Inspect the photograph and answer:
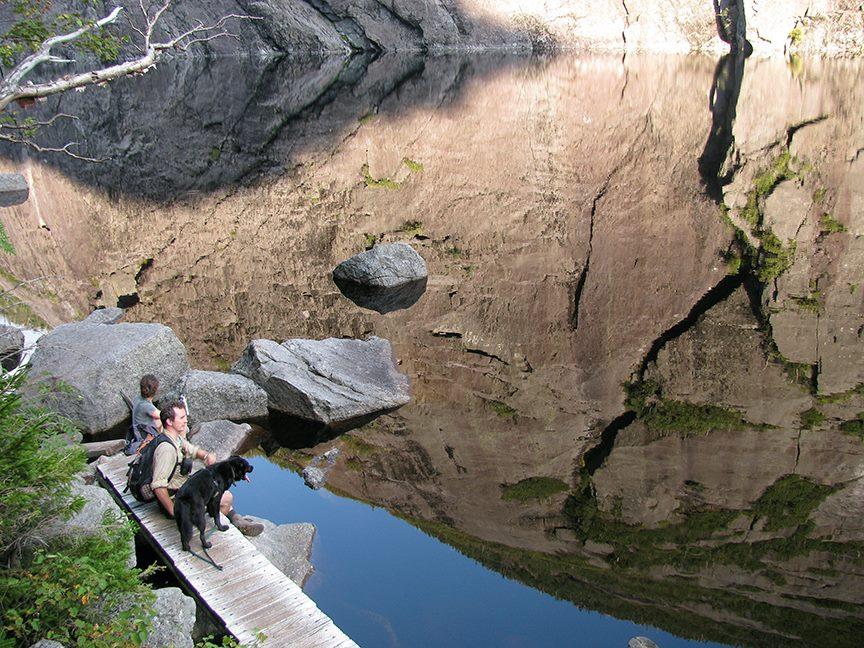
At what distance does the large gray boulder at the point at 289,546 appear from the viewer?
6.95 m

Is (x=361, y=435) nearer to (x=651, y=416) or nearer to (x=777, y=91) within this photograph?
(x=651, y=416)

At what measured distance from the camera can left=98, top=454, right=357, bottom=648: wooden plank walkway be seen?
5.33 m

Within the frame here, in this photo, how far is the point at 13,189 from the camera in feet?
68.0

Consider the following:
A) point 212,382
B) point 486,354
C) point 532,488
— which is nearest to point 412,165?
point 486,354

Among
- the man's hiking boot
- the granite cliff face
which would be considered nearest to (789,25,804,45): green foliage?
the granite cliff face

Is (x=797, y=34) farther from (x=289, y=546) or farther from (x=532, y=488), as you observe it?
(x=289, y=546)

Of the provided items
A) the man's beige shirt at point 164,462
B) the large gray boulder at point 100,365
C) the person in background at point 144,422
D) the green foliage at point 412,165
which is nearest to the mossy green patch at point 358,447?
the person in background at point 144,422

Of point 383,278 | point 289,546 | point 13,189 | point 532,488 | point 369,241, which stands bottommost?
point 289,546

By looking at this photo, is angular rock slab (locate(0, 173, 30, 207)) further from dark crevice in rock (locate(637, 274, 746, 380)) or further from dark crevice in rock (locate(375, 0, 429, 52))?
dark crevice in rock (locate(375, 0, 429, 52))

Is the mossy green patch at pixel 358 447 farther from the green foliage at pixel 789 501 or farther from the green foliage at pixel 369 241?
the green foliage at pixel 369 241

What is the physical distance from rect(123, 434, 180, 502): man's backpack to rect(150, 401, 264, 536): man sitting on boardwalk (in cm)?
5

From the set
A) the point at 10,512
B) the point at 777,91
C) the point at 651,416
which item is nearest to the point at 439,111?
the point at 777,91

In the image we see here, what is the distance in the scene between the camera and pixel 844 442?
29.7ft

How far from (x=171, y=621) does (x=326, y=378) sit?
16.3ft
